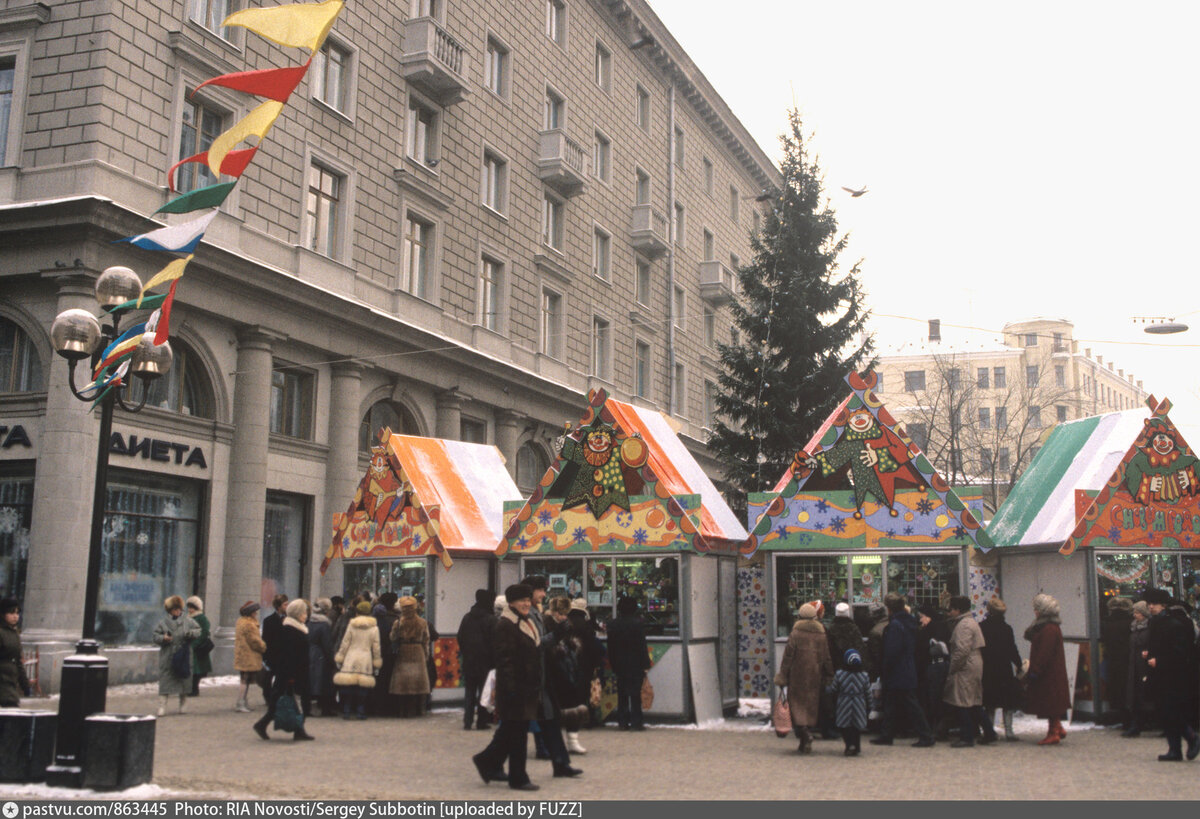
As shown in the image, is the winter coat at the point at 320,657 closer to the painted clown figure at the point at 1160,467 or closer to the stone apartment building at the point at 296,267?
the stone apartment building at the point at 296,267

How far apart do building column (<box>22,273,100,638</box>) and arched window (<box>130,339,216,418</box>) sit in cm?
166

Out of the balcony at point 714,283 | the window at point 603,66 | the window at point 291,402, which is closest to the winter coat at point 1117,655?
the window at point 291,402

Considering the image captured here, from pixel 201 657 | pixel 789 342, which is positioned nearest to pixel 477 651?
pixel 201 657

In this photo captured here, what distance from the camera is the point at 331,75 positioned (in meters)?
27.0

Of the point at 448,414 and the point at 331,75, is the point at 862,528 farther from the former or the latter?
the point at 331,75

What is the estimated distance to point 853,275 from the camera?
96.6 ft

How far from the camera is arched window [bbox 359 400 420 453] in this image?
27781 mm

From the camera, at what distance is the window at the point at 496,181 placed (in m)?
33.5

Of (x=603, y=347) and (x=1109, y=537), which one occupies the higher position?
(x=603, y=347)

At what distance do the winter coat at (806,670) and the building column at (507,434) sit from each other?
66.1 ft

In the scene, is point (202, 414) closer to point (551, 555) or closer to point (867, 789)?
point (551, 555)

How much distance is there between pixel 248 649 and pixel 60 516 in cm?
521

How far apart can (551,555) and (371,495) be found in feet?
12.2

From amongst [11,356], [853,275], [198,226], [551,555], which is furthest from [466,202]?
[198,226]
